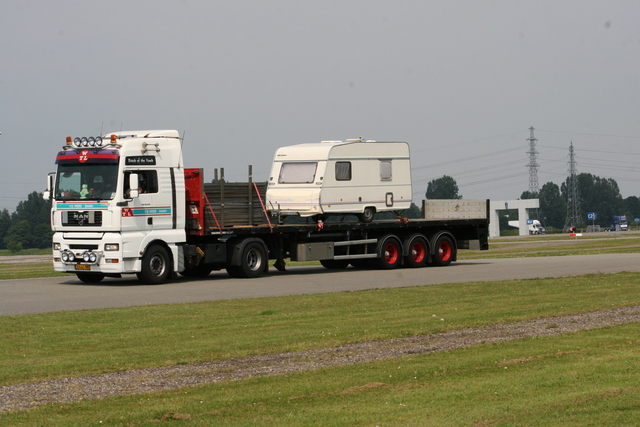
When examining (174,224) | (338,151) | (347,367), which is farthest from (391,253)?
(347,367)

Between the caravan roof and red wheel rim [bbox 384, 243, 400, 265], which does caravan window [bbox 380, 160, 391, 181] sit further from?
red wheel rim [bbox 384, 243, 400, 265]

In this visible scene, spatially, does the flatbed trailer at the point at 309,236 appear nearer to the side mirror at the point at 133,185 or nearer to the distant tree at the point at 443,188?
the side mirror at the point at 133,185

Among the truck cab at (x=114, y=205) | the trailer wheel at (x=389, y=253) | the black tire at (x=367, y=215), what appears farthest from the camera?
the trailer wheel at (x=389, y=253)

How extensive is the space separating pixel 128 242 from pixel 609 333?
13.5 meters

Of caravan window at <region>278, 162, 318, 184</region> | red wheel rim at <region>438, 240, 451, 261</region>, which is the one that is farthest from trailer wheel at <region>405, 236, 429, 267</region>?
caravan window at <region>278, 162, 318, 184</region>

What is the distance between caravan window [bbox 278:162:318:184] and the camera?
88.2 ft

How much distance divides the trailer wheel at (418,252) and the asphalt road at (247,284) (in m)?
0.52

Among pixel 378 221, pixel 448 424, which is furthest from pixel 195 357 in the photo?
pixel 378 221

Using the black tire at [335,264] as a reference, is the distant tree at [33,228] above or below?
above

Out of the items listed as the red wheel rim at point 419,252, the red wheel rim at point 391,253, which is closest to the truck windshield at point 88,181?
the red wheel rim at point 391,253

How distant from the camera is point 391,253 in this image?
29.3m

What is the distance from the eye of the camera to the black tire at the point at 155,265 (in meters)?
23.2

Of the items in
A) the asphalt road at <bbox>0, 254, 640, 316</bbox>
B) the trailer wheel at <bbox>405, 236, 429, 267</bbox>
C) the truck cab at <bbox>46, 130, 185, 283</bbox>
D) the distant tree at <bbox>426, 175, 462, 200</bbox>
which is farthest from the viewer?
the distant tree at <bbox>426, 175, 462, 200</bbox>

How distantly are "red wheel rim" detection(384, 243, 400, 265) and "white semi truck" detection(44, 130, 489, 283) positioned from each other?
34 millimetres
